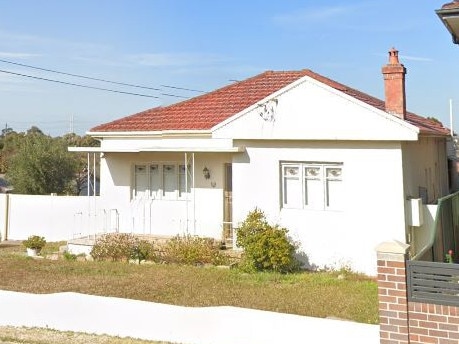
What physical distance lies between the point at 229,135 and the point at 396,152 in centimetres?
483

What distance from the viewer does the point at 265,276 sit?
11.8 meters

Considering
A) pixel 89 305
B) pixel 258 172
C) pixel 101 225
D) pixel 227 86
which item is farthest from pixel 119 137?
pixel 89 305

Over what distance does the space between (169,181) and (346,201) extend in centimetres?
702

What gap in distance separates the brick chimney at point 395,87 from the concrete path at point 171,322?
24.9ft

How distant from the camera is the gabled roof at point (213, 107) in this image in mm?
16844

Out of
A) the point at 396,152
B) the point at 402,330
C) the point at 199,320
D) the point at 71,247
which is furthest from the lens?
the point at 71,247

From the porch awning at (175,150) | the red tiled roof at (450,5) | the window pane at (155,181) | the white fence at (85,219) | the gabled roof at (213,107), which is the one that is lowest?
the white fence at (85,219)

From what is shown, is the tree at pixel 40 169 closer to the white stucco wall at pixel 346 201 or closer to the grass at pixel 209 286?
the grass at pixel 209 286

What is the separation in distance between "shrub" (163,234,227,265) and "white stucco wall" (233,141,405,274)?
1273mm

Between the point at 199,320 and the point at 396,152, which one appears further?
the point at 396,152

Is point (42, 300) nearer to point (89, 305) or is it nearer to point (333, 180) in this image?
point (89, 305)

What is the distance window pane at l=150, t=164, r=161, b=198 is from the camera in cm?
1711

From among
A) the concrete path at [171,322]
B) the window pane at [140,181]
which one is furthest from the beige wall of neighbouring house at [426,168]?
the window pane at [140,181]

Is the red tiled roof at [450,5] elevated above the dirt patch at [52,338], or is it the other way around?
the red tiled roof at [450,5]
